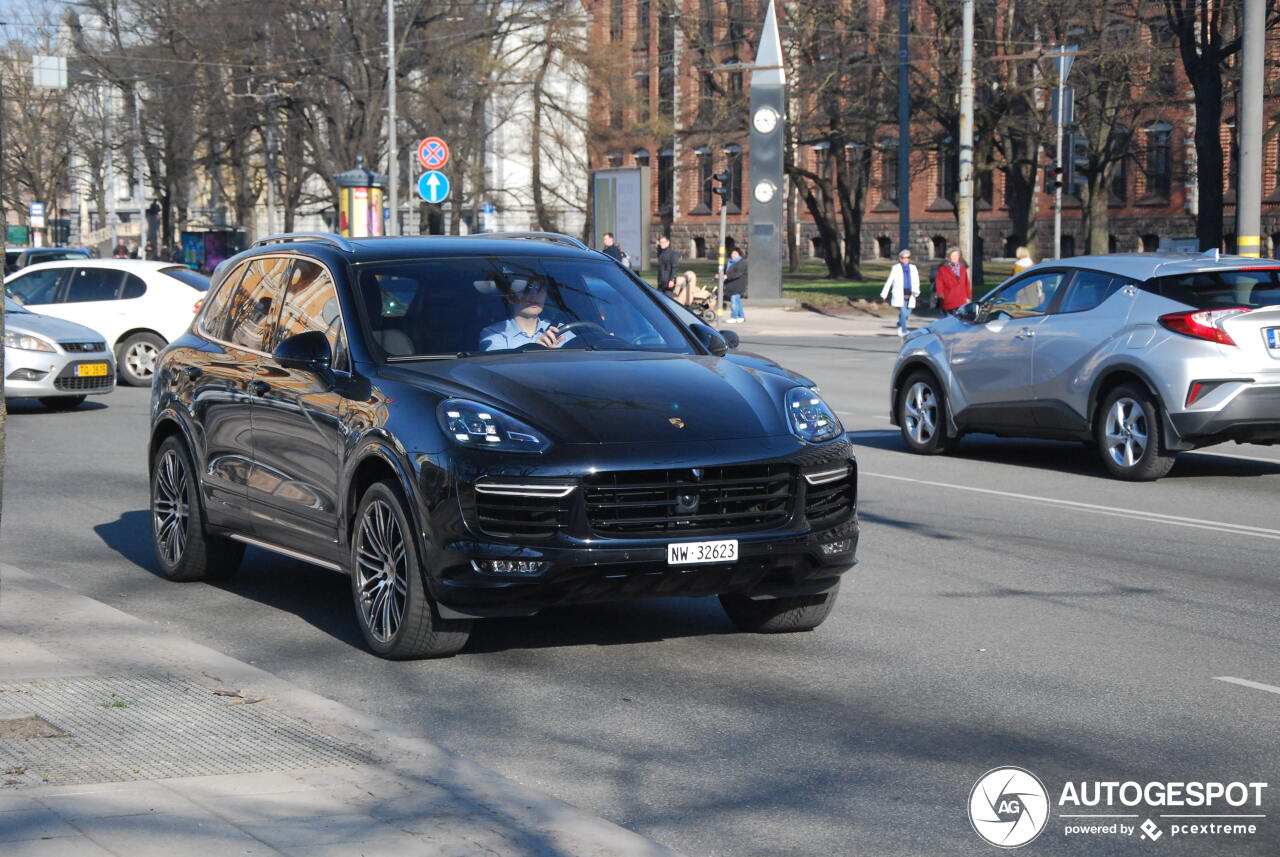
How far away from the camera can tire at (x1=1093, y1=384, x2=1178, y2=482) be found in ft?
42.3

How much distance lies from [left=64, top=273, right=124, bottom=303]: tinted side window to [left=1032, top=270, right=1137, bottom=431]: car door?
14.0 m

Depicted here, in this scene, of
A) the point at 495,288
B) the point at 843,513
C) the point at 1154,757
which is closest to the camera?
the point at 1154,757

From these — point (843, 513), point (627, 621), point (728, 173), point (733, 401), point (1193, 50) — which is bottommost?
point (627, 621)

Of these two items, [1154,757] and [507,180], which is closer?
[1154,757]

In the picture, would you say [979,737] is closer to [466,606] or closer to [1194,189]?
[466,606]

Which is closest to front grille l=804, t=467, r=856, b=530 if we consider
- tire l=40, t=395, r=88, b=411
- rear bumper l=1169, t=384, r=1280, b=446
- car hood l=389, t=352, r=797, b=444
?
car hood l=389, t=352, r=797, b=444

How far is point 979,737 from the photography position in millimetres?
5984

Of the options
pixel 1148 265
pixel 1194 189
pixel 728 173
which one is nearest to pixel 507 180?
pixel 1194 189

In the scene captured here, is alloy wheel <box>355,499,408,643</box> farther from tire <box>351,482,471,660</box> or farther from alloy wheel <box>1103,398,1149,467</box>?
alloy wheel <box>1103,398,1149,467</box>

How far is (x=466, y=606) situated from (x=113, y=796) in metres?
2.02

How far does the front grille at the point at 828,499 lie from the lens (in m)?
7.02

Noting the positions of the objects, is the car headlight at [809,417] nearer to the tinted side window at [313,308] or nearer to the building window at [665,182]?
the tinted side window at [313,308]

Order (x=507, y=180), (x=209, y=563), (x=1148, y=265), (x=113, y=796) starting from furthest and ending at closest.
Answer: (x=507, y=180), (x=1148, y=265), (x=209, y=563), (x=113, y=796)

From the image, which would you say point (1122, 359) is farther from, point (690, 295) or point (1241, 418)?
point (690, 295)
